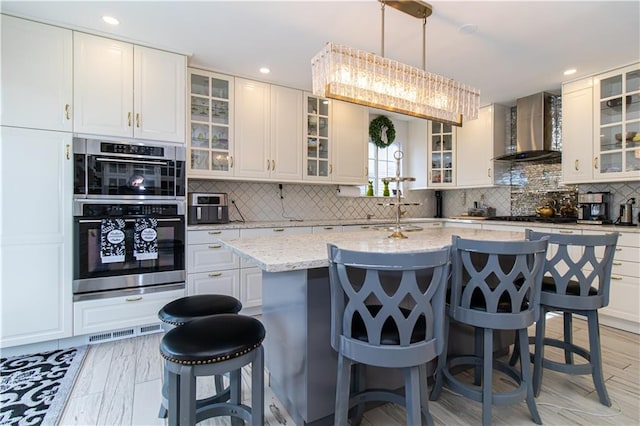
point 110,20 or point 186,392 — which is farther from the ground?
point 110,20

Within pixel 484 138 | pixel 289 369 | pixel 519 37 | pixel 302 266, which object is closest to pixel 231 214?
pixel 289 369

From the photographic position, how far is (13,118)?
233cm

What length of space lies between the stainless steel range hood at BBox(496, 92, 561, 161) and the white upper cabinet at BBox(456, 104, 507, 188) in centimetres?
30

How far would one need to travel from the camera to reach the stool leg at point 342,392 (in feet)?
4.24

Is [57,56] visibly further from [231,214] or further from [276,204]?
[276,204]

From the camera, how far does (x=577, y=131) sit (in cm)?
349

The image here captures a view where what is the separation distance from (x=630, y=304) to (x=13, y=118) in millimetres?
5361

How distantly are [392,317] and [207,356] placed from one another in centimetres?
72

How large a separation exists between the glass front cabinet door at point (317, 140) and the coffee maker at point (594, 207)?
114 inches

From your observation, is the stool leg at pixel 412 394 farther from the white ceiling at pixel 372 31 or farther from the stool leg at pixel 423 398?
the white ceiling at pixel 372 31

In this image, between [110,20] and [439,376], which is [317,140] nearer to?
[110,20]

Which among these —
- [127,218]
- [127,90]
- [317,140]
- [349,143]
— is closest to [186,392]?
[127,218]

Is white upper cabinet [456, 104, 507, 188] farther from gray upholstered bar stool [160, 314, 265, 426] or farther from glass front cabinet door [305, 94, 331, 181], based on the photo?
gray upholstered bar stool [160, 314, 265, 426]

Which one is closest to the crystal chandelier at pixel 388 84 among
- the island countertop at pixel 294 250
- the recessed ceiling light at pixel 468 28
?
the recessed ceiling light at pixel 468 28
